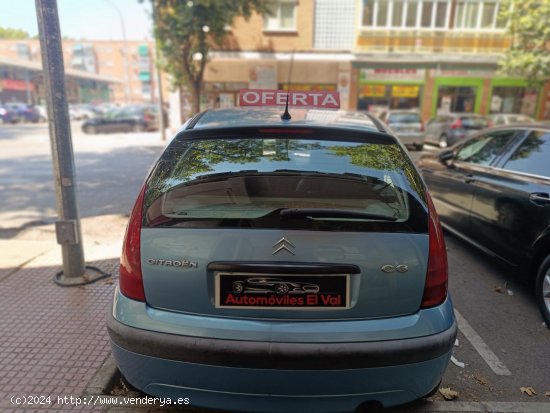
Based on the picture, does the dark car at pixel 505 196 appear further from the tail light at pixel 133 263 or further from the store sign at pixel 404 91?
the store sign at pixel 404 91

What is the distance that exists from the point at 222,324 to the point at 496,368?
218 cm

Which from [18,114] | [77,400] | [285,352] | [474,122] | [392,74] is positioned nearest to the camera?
[285,352]

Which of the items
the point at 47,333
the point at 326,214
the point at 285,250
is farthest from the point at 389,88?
the point at 285,250

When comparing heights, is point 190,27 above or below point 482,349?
above

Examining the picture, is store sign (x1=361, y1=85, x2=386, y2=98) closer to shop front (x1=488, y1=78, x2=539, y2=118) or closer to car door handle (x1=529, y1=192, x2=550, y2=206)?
shop front (x1=488, y1=78, x2=539, y2=118)

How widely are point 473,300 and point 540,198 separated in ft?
3.70

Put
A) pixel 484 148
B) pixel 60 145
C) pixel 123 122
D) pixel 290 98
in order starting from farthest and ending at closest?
pixel 123 122
pixel 484 148
pixel 60 145
pixel 290 98

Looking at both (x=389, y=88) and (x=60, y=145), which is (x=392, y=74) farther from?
(x=60, y=145)

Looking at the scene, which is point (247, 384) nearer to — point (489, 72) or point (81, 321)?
point (81, 321)

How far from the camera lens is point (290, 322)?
Answer: 77.5 inches

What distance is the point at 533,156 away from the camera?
159 inches

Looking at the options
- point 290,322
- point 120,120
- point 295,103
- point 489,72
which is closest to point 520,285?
point 295,103

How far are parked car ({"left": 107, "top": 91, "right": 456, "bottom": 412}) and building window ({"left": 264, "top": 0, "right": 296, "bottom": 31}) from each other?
827 inches

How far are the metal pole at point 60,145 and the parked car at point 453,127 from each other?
1474 centimetres
